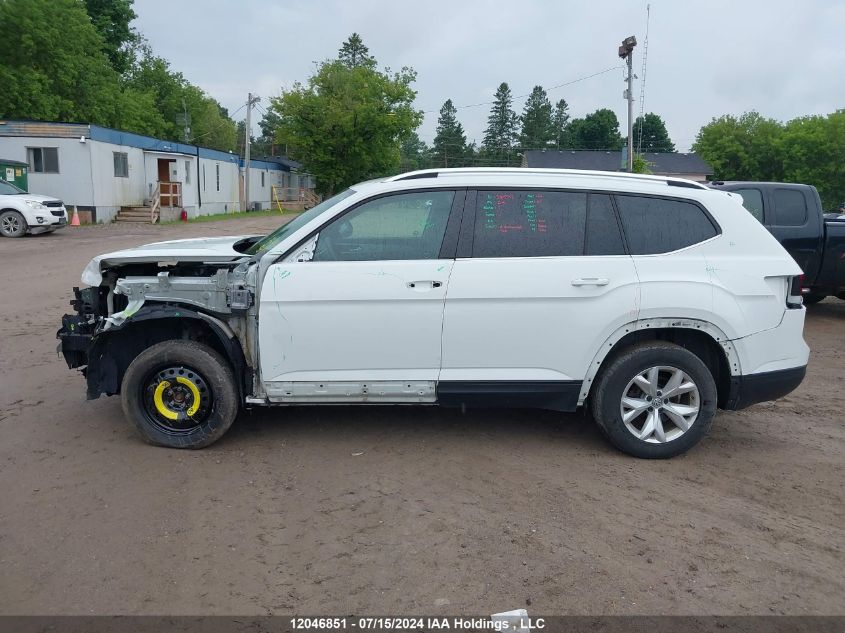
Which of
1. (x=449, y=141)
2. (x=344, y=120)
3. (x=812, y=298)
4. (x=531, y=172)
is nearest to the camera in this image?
(x=531, y=172)

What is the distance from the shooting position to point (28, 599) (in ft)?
10.3

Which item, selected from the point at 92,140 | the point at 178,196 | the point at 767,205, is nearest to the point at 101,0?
the point at 178,196

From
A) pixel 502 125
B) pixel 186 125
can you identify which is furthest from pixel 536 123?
pixel 186 125

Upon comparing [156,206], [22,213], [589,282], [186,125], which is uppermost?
[186,125]

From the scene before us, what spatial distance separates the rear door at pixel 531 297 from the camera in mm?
4590

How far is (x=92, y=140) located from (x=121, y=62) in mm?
25796

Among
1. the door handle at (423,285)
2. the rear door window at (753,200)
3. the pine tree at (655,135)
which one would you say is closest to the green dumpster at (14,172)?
the rear door window at (753,200)

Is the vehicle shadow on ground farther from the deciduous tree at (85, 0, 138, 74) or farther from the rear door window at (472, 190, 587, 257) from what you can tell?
the deciduous tree at (85, 0, 138, 74)

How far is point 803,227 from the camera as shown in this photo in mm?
9266

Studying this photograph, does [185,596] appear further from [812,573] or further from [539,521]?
[812,573]

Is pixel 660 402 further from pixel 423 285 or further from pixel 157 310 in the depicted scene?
pixel 157 310

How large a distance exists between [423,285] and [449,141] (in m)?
84.8

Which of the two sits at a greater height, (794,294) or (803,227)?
(803,227)

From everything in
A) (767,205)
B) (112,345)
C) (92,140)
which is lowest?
(112,345)
